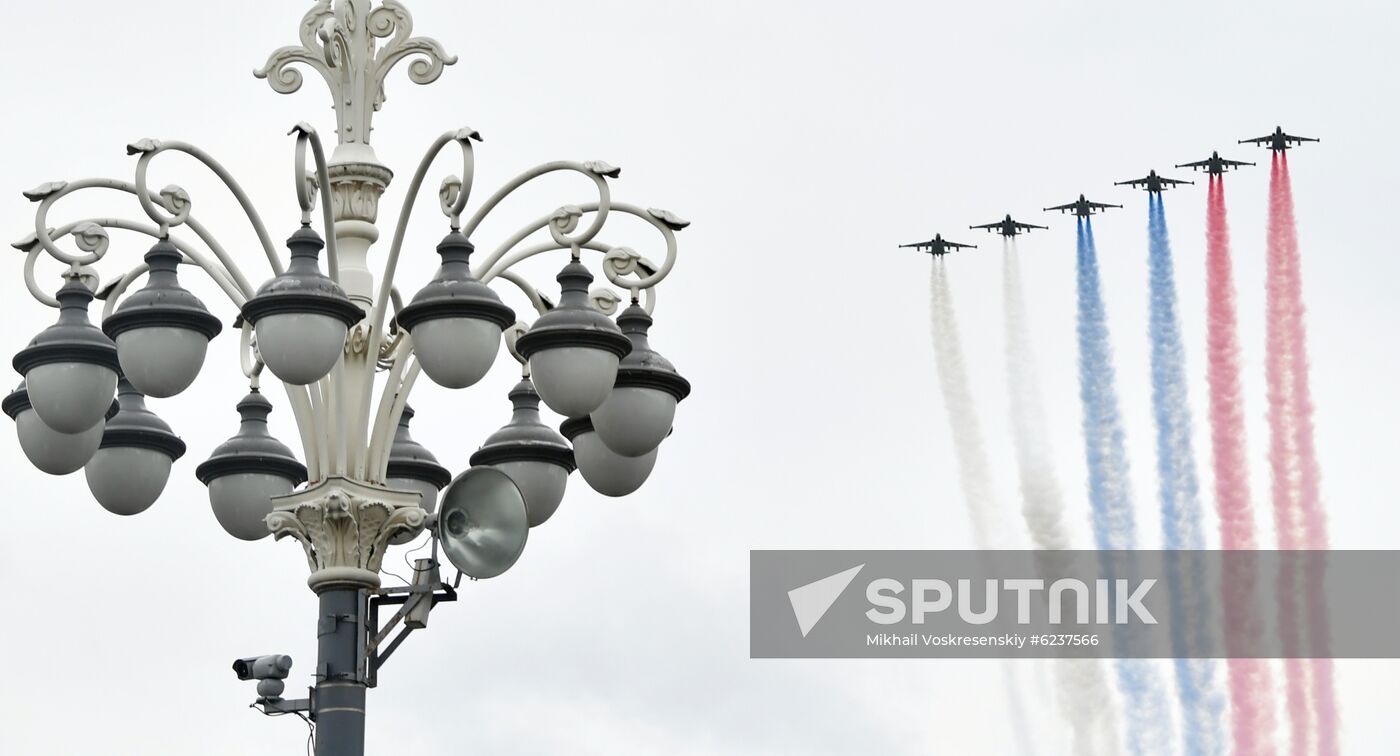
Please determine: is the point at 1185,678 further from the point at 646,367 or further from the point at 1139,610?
the point at 646,367

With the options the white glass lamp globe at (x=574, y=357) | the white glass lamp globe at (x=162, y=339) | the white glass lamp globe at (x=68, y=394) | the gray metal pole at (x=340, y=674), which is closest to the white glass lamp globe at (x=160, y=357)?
the white glass lamp globe at (x=162, y=339)

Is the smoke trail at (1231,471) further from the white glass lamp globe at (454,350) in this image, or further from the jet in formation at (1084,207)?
the white glass lamp globe at (454,350)

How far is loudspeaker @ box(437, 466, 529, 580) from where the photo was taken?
16438mm

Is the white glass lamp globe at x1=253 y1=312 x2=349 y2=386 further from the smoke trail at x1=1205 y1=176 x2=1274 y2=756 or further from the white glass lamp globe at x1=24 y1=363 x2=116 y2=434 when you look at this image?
the smoke trail at x1=1205 y1=176 x2=1274 y2=756

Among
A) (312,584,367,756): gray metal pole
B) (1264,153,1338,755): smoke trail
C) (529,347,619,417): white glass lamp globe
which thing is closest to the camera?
(312,584,367,756): gray metal pole

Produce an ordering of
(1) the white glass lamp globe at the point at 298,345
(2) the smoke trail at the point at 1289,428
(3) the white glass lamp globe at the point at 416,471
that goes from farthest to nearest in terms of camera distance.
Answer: (2) the smoke trail at the point at 1289,428
(3) the white glass lamp globe at the point at 416,471
(1) the white glass lamp globe at the point at 298,345

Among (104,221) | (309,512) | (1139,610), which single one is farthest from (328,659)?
(1139,610)

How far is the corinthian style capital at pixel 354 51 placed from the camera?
57.6 feet

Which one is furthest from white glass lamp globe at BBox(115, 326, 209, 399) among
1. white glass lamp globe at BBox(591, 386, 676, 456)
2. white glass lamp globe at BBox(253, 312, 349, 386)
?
white glass lamp globe at BBox(591, 386, 676, 456)

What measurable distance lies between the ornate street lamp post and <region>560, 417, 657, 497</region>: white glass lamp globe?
0.01 metres

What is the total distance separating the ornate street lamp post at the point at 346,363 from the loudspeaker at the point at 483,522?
1 cm

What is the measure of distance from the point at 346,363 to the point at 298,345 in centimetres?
127

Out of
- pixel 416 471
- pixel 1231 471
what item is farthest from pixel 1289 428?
pixel 416 471

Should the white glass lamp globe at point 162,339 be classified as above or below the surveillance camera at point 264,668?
above
